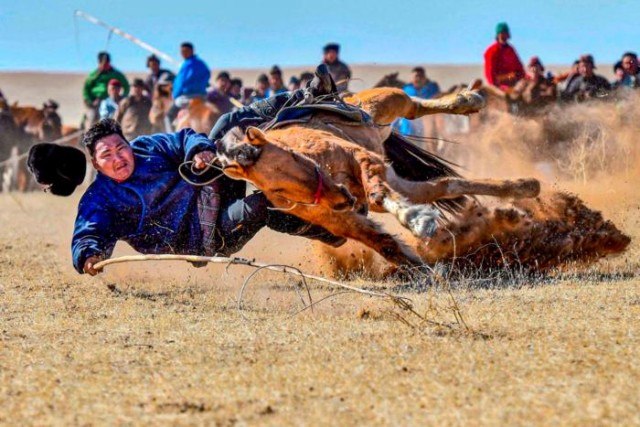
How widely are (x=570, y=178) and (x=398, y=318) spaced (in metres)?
6.73

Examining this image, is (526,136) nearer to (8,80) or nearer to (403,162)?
(403,162)

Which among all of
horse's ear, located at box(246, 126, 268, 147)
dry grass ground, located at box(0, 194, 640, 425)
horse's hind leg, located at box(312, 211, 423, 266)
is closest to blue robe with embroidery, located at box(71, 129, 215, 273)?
dry grass ground, located at box(0, 194, 640, 425)

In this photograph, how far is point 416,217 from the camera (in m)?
4.82

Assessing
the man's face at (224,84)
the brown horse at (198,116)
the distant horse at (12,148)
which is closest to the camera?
the brown horse at (198,116)

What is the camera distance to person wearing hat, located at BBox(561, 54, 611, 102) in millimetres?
12133

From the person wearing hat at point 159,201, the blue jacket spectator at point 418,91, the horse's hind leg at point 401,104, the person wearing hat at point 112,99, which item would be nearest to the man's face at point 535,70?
the blue jacket spectator at point 418,91

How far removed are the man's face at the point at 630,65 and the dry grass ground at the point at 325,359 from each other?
5352mm

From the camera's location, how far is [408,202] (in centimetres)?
504

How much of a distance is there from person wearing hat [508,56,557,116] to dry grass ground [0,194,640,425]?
275 inches

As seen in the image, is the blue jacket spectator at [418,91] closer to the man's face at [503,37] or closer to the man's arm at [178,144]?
the man's face at [503,37]

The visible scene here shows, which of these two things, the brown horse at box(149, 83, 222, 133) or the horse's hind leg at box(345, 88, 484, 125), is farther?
the brown horse at box(149, 83, 222, 133)

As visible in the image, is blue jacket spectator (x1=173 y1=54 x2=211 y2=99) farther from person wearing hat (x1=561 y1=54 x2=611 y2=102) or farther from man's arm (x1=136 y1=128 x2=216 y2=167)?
man's arm (x1=136 y1=128 x2=216 y2=167)

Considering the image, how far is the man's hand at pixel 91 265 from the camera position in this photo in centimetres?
519

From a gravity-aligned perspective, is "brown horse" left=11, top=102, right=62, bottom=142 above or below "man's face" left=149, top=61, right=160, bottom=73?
below
